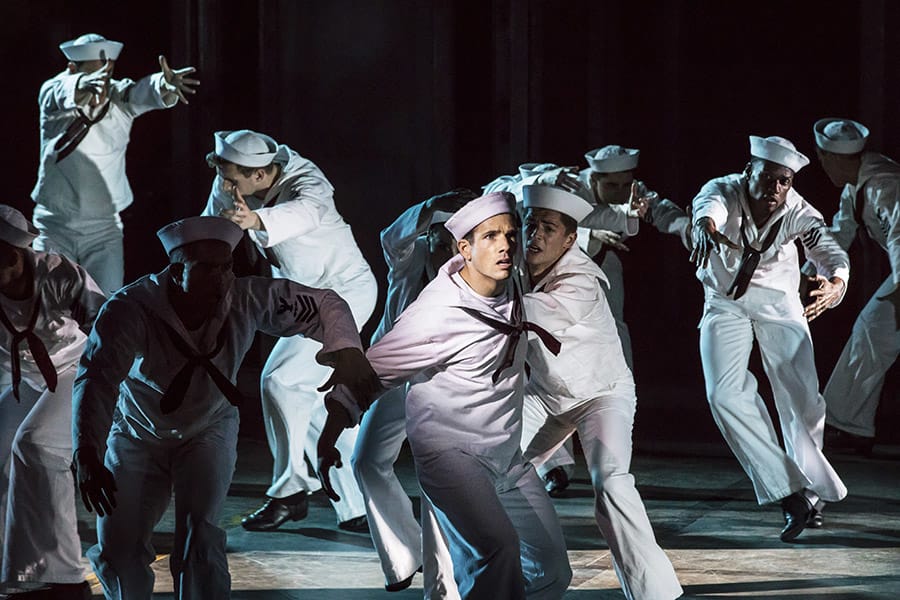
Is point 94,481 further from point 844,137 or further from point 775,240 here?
point 844,137

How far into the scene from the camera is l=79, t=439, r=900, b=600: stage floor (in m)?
6.18

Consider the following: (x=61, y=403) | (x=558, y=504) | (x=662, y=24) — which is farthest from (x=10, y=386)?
(x=662, y=24)

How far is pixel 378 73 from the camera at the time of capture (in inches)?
422

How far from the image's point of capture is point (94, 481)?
4.59m

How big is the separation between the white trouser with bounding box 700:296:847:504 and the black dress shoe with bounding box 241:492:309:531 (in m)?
1.96

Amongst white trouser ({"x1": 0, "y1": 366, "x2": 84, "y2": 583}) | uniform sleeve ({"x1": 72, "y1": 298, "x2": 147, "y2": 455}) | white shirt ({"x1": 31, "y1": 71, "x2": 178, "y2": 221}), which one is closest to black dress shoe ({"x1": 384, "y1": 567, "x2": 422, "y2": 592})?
white trouser ({"x1": 0, "y1": 366, "x2": 84, "y2": 583})

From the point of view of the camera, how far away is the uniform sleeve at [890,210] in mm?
8117

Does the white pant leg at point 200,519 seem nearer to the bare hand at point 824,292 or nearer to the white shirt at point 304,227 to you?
the white shirt at point 304,227

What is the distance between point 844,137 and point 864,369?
1.46m

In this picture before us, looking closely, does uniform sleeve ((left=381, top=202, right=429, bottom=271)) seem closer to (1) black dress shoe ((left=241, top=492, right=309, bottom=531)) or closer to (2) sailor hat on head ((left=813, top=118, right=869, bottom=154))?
(1) black dress shoe ((left=241, top=492, right=309, bottom=531))

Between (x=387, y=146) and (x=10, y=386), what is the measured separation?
491 cm

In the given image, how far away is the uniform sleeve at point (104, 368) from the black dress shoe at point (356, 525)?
258cm

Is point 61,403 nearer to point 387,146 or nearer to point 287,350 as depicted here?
point 287,350

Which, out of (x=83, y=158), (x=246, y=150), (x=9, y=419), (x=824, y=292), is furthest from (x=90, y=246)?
(x=824, y=292)
